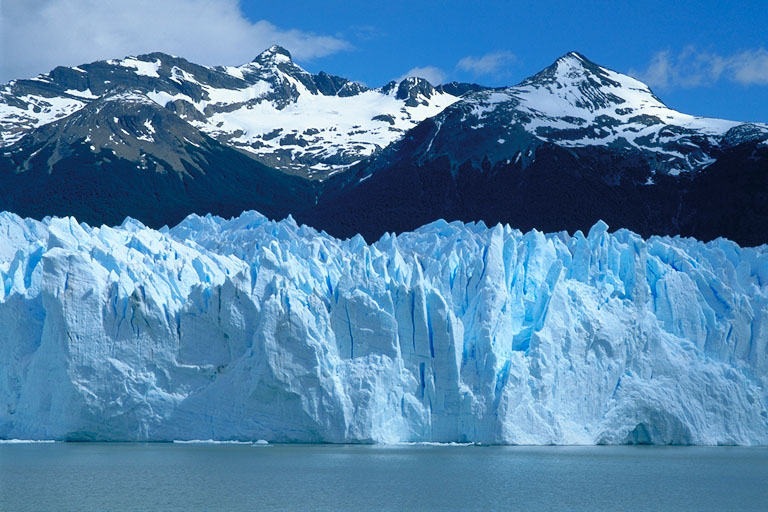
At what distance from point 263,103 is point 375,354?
122371 mm

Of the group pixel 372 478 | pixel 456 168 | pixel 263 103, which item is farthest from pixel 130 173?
pixel 372 478

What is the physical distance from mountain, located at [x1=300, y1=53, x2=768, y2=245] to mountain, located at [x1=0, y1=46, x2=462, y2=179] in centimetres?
3543

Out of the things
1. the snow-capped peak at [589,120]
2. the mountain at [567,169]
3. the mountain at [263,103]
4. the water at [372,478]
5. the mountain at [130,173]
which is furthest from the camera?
the mountain at [263,103]

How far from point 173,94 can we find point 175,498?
4687 inches

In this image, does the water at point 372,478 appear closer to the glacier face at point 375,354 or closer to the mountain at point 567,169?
the glacier face at point 375,354

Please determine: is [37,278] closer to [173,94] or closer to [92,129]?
[92,129]

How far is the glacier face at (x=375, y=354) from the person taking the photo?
95.2 feet

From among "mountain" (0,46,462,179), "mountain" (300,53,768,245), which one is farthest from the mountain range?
"mountain" (0,46,462,179)

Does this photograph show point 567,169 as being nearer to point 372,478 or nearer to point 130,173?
point 130,173

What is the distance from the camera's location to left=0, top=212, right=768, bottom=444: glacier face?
95.2ft

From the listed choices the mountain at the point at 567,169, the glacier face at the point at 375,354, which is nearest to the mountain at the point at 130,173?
the mountain at the point at 567,169

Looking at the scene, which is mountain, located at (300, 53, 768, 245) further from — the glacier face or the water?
the water

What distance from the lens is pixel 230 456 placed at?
94.0ft

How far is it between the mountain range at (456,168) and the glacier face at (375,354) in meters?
32.6
